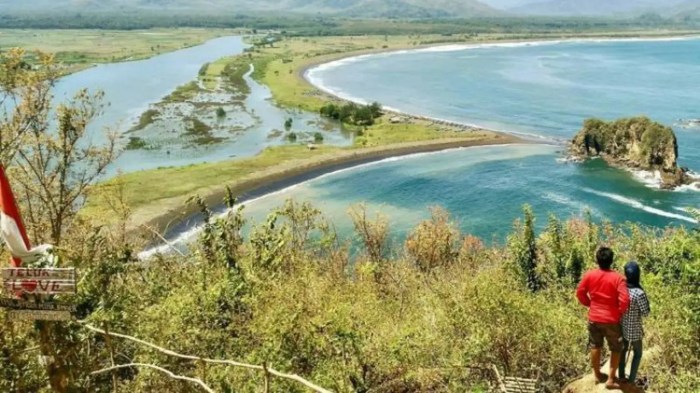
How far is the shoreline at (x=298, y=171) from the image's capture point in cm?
6172

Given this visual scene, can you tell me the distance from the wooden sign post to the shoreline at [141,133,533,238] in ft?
163

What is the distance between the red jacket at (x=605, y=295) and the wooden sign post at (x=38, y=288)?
9890 millimetres

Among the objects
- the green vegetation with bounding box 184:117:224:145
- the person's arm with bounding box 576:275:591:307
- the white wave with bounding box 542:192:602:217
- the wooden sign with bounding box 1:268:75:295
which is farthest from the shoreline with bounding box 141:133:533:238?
the wooden sign with bounding box 1:268:75:295

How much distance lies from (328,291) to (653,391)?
12620 mm

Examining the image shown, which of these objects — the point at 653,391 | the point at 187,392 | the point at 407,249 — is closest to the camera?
the point at 187,392

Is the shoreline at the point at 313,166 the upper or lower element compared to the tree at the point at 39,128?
lower

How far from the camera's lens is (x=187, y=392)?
1376 cm

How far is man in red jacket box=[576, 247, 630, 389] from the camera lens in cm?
1279

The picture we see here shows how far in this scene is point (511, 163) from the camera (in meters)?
82.2

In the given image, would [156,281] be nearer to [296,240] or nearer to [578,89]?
[296,240]

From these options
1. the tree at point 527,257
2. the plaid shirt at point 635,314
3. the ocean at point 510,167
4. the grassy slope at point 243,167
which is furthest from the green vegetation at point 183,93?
the plaid shirt at point 635,314

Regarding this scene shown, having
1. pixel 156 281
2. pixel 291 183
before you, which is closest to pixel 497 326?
pixel 156 281

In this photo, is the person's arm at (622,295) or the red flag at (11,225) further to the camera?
the person's arm at (622,295)

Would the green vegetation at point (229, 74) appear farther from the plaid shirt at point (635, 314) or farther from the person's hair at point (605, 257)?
the plaid shirt at point (635, 314)
